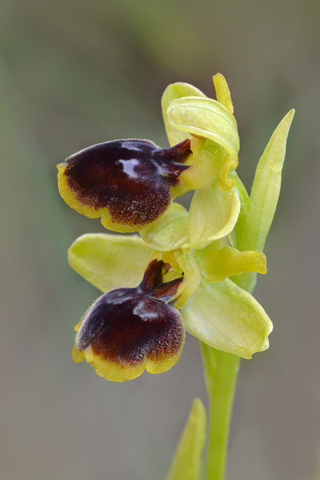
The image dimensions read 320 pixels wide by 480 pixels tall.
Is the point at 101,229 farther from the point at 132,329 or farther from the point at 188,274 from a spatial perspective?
the point at 132,329

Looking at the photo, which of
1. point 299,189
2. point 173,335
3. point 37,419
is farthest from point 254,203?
point 37,419

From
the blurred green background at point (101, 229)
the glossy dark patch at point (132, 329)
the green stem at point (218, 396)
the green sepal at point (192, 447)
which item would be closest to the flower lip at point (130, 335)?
the glossy dark patch at point (132, 329)

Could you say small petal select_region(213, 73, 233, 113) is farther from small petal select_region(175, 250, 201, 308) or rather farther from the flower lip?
the flower lip

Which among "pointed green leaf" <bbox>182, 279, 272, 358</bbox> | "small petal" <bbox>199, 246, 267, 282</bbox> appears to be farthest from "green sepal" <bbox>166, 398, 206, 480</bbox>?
"small petal" <bbox>199, 246, 267, 282</bbox>

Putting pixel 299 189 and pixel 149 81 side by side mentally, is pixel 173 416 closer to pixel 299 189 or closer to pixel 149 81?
pixel 299 189

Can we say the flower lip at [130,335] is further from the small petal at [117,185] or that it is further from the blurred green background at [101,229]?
the blurred green background at [101,229]

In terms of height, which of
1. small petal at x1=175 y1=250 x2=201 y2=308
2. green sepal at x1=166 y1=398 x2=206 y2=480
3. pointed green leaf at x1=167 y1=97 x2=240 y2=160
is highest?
Answer: pointed green leaf at x1=167 y1=97 x2=240 y2=160
